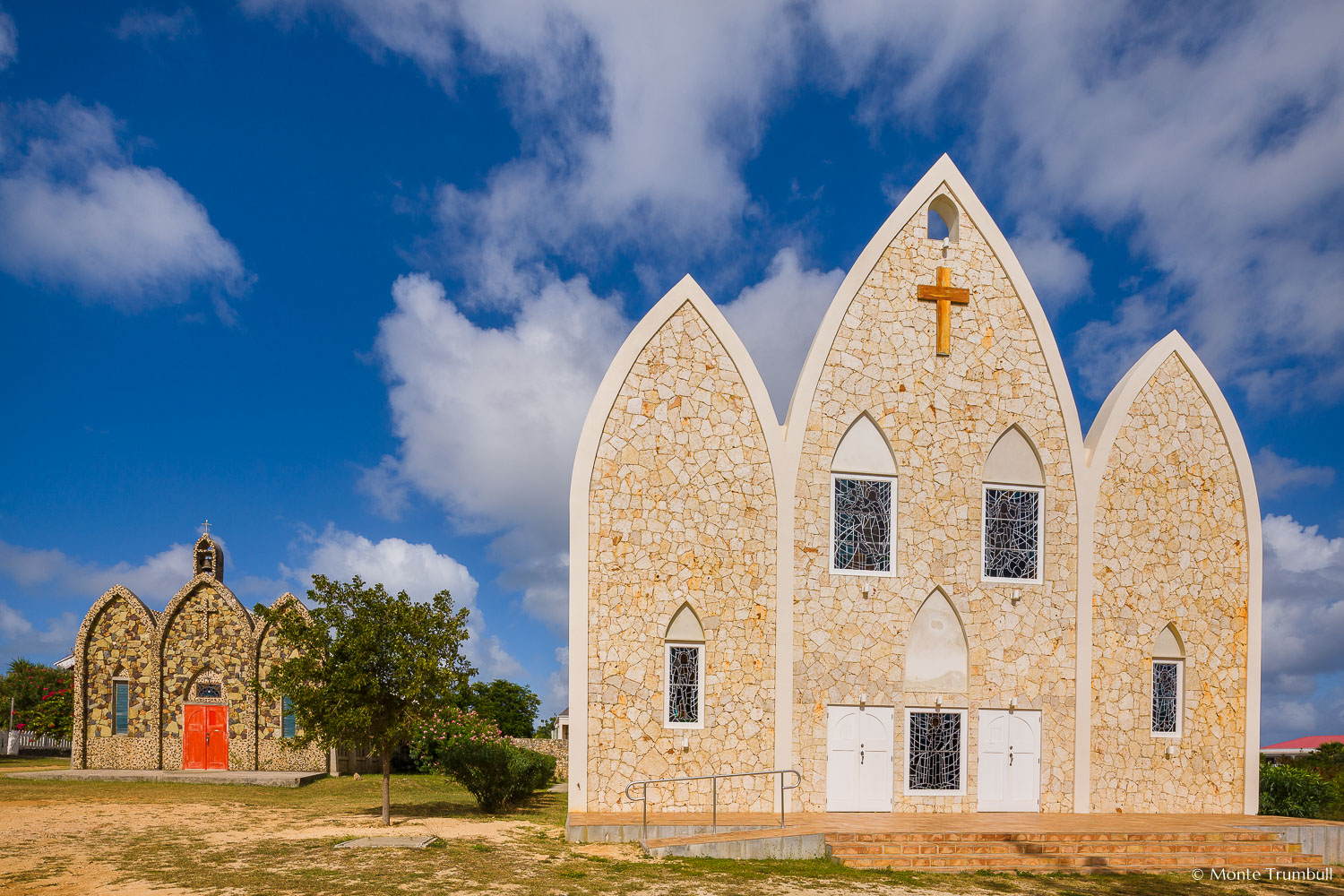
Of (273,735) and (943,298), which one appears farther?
(273,735)

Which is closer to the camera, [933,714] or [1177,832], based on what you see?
[1177,832]

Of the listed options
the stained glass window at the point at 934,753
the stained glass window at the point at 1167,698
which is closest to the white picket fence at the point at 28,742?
the stained glass window at the point at 934,753

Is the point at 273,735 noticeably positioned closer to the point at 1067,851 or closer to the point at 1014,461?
the point at 1067,851

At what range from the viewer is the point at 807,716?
16312 mm

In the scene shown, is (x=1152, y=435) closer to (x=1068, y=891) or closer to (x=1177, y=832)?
(x=1177, y=832)

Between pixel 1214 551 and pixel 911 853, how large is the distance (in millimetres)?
9880

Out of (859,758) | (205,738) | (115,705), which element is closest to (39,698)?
(115,705)

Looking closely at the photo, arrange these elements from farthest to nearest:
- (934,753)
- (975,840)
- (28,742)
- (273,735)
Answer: (28,742), (273,735), (934,753), (975,840)

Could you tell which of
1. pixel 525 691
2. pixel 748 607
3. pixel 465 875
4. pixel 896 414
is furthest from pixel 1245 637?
pixel 525 691

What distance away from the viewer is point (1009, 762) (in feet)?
55.7

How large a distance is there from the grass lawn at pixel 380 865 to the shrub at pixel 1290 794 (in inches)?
222

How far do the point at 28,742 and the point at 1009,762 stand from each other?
4187 cm

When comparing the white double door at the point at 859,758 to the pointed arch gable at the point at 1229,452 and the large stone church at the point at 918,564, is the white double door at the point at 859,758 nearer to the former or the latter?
the large stone church at the point at 918,564

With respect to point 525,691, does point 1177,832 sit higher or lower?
higher
